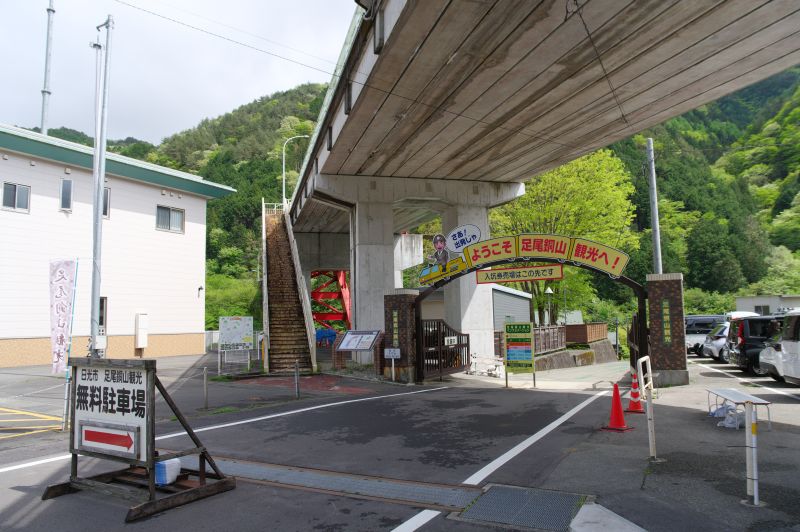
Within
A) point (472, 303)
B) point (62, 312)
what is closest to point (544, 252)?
point (472, 303)

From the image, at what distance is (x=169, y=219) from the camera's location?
3272 cm

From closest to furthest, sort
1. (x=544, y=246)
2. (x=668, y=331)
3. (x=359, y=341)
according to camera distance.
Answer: (x=668, y=331) → (x=544, y=246) → (x=359, y=341)

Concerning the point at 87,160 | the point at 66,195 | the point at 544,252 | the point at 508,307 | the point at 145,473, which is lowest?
the point at 145,473

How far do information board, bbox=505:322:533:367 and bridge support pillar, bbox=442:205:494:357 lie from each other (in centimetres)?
545

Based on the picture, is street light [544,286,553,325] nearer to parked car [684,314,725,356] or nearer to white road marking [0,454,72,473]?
parked car [684,314,725,356]

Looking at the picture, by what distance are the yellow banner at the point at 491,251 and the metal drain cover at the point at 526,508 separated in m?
10.9

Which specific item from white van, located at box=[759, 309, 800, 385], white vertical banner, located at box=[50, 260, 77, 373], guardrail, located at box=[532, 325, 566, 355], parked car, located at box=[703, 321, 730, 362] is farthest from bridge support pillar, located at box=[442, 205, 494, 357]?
white vertical banner, located at box=[50, 260, 77, 373]

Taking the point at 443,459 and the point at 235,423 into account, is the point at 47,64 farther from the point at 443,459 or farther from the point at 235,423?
the point at 443,459

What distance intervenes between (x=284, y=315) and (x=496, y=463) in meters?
20.0

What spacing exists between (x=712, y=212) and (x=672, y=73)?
2890 inches

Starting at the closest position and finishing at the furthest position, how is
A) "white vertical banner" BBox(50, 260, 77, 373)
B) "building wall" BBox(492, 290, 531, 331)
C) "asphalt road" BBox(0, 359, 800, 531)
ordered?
"asphalt road" BBox(0, 359, 800, 531) < "white vertical banner" BBox(50, 260, 77, 373) < "building wall" BBox(492, 290, 531, 331)

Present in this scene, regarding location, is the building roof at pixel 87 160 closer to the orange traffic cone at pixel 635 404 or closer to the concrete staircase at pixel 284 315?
the concrete staircase at pixel 284 315

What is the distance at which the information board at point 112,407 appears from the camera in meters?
5.84

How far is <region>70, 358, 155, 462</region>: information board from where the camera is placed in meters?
5.84
